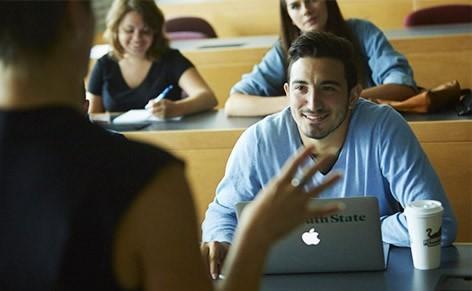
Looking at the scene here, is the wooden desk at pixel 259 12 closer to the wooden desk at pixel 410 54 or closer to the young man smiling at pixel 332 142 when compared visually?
the wooden desk at pixel 410 54

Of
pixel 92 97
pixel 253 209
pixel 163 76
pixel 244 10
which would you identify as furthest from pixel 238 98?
pixel 244 10

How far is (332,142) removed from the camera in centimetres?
225

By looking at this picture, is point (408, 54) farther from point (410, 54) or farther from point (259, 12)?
point (259, 12)

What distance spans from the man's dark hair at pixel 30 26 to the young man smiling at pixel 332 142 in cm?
118

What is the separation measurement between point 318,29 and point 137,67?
2.87 feet

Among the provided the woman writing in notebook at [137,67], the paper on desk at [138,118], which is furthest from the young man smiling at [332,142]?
the woman writing in notebook at [137,67]

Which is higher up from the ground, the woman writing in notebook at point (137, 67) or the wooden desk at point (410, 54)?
the woman writing in notebook at point (137, 67)

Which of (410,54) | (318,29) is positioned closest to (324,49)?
(318,29)

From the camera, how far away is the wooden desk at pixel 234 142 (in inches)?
113

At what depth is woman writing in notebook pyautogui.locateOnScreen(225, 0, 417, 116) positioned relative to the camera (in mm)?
3295

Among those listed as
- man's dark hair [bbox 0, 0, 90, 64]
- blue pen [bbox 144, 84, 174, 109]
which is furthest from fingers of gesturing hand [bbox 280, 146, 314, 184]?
blue pen [bbox 144, 84, 174, 109]

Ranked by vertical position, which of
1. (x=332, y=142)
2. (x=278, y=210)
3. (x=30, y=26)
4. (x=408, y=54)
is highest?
(x=30, y=26)

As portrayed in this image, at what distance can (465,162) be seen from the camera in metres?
2.93

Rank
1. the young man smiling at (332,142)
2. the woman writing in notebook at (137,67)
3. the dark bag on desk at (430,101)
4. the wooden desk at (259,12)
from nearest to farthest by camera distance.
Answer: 1. the young man smiling at (332,142)
2. the dark bag on desk at (430,101)
3. the woman writing in notebook at (137,67)
4. the wooden desk at (259,12)
